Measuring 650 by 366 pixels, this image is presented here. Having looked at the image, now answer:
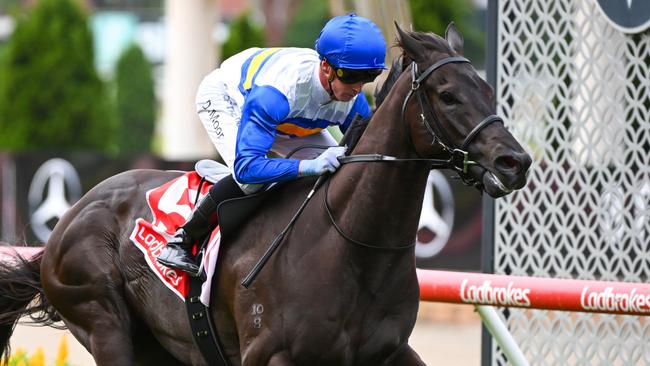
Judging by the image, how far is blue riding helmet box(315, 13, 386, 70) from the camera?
14.1 ft

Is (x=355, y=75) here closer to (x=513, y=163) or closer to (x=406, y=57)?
(x=406, y=57)

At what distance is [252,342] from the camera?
4379mm

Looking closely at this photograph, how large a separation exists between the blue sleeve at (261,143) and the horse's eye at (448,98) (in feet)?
2.22

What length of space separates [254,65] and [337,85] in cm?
46

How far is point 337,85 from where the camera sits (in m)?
4.42

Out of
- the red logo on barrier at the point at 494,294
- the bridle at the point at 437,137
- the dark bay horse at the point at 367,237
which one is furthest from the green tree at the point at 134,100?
the bridle at the point at 437,137

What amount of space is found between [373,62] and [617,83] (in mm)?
1989

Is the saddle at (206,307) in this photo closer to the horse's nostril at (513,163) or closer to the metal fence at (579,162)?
the horse's nostril at (513,163)

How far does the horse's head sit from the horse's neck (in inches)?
2.9

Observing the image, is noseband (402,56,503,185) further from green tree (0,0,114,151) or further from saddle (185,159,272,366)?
green tree (0,0,114,151)

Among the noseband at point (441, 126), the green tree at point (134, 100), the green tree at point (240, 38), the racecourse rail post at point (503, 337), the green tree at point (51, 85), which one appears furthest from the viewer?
the green tree at point (134, 100)

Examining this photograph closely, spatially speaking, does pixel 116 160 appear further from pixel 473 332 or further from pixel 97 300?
pixel 97 300

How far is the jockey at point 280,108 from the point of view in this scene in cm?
434

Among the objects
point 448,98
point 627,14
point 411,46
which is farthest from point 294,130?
point 627,14
